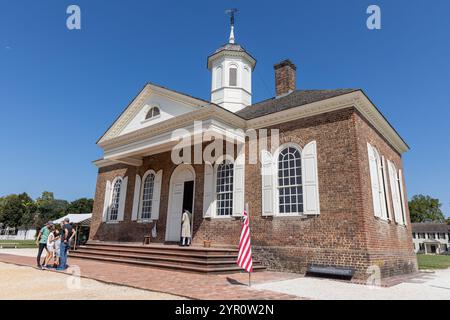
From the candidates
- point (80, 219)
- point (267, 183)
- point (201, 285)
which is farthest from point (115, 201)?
point (201, 285)

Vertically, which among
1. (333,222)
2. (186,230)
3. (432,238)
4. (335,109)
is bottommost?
(186,230)

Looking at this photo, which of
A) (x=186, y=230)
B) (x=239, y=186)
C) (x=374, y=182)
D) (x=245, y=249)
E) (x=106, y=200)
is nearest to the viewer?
(x=245, y=249)

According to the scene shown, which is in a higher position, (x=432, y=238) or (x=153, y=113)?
(x=153, y=113)

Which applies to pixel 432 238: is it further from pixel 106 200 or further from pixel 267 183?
pixel 106 200

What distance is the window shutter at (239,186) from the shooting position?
1230 cm

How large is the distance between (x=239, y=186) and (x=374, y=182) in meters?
5.17

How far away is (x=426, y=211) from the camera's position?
79875 millimetres

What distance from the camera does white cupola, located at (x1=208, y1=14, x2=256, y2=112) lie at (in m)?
17.7

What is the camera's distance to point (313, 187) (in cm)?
1048

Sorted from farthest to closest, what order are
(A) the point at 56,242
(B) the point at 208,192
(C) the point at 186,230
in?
1. (B) the point at 208,192
2. (C) the point at 186,230
3. (A) the point at 56,242

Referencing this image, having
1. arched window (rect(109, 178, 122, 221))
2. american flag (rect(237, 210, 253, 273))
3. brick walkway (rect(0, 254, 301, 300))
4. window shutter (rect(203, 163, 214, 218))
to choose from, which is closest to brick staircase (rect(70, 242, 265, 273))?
brick walkway (rect(0, 254, 301, 300))

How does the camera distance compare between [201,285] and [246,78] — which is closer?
[201,285]

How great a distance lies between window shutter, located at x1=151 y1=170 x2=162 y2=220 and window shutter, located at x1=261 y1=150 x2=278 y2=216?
6218 mm

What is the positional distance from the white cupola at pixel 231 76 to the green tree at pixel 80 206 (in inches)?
2922
